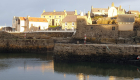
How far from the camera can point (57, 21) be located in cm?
5972

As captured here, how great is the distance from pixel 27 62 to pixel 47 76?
5835 millimetres

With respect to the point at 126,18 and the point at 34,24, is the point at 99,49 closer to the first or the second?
the point at 126,18

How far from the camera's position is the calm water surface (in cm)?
1557

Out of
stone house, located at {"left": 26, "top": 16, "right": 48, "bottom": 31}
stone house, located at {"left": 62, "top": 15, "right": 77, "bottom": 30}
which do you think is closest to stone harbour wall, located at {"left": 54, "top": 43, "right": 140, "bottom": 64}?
stone house, located at {"left": 62, "top": 15, "right": 77, "bottom": 30}

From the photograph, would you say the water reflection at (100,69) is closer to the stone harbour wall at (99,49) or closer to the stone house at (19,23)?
the stone harbour wall at (99,49)

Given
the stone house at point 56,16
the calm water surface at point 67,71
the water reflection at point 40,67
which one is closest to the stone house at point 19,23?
the stone house at point 56,16

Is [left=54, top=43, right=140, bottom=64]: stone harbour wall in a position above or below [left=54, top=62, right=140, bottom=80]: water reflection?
above

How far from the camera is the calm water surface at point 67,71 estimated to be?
15.6 meters

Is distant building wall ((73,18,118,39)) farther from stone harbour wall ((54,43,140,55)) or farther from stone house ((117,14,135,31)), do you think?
stone harbour wall ((54,43,140,55))

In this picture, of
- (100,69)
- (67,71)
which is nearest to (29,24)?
(67,71)

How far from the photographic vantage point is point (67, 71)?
17.6 meters

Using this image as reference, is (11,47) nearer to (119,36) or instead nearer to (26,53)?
(26,53)

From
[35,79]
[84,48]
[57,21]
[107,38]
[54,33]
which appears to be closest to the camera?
[35,79]

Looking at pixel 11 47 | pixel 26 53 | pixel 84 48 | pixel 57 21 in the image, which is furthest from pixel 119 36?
pixel 57 21
